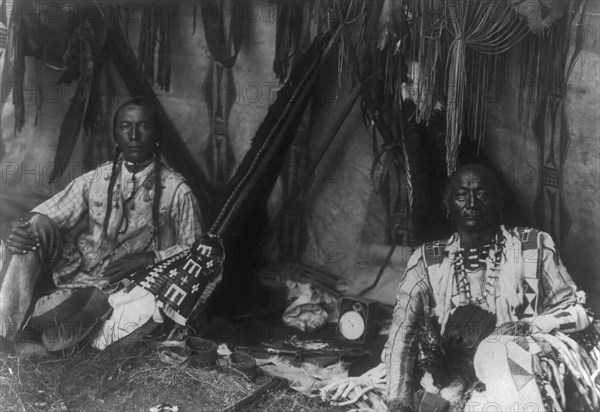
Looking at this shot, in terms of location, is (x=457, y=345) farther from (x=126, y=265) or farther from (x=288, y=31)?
(x=288, y=31)

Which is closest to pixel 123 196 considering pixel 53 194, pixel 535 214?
pixel 53 194

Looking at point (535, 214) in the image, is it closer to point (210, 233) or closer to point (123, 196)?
point (210, 233)

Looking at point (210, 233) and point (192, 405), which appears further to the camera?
point (210, 233)

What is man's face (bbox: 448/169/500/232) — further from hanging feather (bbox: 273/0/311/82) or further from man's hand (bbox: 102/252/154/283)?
man's hand (bbox: 102/252/154/283)

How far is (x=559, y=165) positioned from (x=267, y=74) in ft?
6.91

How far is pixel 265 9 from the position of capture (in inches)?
237

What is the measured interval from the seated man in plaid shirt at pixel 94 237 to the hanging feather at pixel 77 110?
0.18 meters

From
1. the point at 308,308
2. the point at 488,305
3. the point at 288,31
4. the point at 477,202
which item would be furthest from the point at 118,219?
the point at 488,305

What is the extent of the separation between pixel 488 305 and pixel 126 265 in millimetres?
2500

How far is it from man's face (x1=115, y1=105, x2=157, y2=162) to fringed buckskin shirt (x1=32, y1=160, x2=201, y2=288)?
0.11m

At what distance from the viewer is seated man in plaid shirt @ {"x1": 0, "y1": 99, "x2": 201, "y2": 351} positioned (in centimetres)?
586

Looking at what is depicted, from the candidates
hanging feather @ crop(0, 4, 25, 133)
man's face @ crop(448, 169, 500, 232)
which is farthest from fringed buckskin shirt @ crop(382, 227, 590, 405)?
hanging feather @ crop(0, 4, 25, 133)

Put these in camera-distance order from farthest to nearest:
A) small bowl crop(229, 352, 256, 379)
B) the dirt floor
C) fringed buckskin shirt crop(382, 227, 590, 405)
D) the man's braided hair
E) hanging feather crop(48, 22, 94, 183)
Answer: the man's braided hair < hanging feather crop(48, 22, 94, 183) < small bowl crop(229, 352, 256, 379) < the dirt floor < fringed buckskin shirt crop(382, 227, 590, 405)

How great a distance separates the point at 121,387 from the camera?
567 cm
